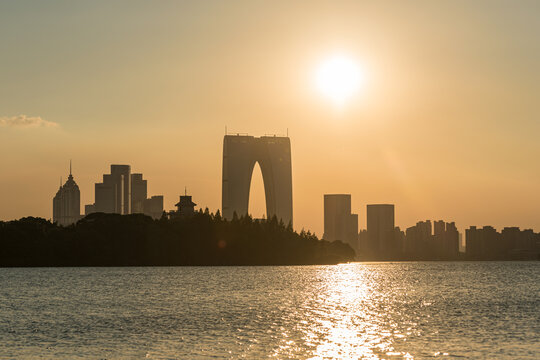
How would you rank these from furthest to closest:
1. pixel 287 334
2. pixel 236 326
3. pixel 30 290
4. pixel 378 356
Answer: pixel 30 290, pixel 236 326, pixel 287 334, pixel 378 356

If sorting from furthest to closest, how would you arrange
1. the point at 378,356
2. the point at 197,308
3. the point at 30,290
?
the point at 30,290, the point at 197,308, the point at 378,356

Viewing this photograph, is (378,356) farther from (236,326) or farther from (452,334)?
(236,326)

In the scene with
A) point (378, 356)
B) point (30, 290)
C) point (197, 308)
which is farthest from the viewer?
point (30, 290)

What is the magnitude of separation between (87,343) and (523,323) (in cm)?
5742

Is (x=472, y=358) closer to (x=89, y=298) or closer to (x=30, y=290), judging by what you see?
(x=89, y=298)

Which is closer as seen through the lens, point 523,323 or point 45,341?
point 45,341

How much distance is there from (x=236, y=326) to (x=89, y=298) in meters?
58.4

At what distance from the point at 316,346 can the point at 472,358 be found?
1498 cm

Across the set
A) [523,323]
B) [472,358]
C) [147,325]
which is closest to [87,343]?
[147,325]

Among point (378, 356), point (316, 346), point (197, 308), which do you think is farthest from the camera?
point (197, 308)

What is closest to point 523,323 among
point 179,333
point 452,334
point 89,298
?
point 452,334

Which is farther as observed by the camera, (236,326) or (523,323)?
(523,323)

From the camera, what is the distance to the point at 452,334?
285 feet

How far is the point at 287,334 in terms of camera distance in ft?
282
